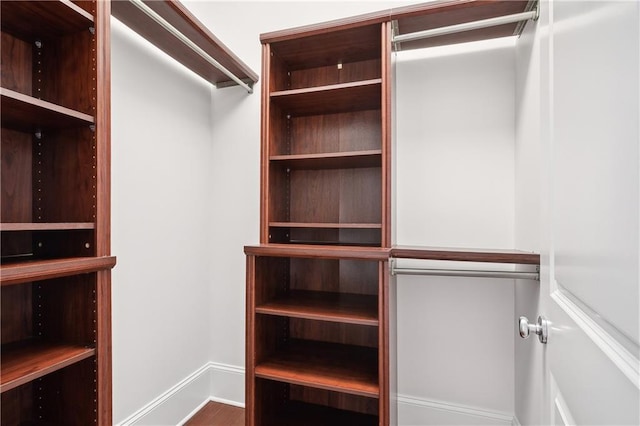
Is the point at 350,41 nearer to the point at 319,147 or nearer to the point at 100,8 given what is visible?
the point at 319,147

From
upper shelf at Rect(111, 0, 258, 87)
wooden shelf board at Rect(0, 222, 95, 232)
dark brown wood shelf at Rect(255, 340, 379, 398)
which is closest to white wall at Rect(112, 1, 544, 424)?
upper shelf at Rect(111, 0, 258, 87)

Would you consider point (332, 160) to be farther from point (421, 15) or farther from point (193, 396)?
point (193, 396)

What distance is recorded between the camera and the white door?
0.40m

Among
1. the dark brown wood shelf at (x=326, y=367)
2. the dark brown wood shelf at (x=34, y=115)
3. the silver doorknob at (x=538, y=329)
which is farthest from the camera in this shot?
the dark brown wood shelf at (x=326, y=367)

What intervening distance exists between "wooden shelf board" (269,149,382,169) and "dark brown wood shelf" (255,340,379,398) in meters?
0.97

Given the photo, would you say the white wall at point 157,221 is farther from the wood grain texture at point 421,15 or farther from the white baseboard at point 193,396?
the wood grain texture at point 421,15

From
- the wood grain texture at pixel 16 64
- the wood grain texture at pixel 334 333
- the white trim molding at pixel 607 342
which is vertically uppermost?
the wood grain texture at pixel 16 64

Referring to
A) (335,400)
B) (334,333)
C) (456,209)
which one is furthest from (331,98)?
(335,400)

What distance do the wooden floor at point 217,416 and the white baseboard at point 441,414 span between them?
93 cm

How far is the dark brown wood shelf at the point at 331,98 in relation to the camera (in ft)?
5.12

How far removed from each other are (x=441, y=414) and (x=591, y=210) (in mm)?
1682

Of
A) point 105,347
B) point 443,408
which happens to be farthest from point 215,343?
point 443,408

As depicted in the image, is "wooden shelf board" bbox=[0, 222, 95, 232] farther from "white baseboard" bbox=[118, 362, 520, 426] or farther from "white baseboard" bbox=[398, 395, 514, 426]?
"white baseboard" bbox=[398, 395, 514, 426]

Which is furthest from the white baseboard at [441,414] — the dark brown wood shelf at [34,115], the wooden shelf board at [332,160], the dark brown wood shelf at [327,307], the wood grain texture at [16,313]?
the dark brown wood shelf at [34,115]
